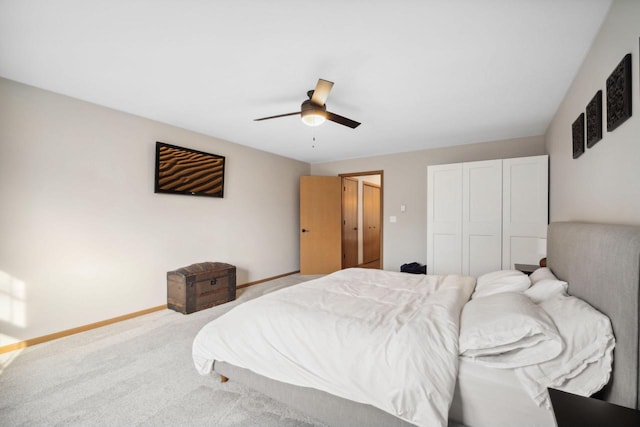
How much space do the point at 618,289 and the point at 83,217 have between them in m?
4.09

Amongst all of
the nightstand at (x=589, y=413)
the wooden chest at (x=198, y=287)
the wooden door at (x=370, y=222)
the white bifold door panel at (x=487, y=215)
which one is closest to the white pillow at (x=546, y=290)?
the nightstand at (x=589, y=413)

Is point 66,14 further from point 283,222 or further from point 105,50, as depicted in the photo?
point 283,222

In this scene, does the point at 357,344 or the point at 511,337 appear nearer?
the point at 511,337

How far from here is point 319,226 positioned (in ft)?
18.0

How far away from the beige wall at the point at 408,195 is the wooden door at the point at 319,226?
92cm

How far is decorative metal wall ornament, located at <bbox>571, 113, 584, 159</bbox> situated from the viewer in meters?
2.03

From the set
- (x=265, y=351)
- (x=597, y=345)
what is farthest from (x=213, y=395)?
(x=597, y=345)

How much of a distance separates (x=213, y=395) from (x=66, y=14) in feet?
8.48

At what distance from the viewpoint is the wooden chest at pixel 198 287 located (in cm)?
335

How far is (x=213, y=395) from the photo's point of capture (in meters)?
1.83

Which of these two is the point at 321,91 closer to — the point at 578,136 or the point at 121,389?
the point at 578,136

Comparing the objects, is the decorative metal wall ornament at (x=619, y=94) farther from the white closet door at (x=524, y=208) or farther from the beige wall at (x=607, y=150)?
the white closet door at (x=524, y=208)

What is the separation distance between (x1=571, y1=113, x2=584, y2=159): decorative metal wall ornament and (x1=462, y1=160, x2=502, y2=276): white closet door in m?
1.47

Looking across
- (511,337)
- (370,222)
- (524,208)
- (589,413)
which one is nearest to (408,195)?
(524,208)
